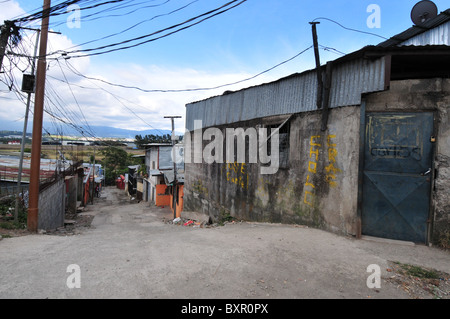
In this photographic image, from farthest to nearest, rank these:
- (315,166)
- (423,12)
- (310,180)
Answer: (423,12) → (310,180) → (315,166)

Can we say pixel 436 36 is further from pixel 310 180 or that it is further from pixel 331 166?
pixel 310 180

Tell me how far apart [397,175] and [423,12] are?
696 centimetres

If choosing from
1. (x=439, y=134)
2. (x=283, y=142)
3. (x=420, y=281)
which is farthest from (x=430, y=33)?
(x=420, y=281)

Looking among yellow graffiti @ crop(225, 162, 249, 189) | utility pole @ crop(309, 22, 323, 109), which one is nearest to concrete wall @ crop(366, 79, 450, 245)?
utility pole @ crop(309, 22, 323, 109)

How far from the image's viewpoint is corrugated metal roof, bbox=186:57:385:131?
4.86 m

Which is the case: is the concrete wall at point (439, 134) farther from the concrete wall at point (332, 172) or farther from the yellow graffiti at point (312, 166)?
the yellow graffiti at point (312, 166)

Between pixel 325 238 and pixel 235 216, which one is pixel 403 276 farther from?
pixel 235 216

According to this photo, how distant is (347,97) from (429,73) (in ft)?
4.70

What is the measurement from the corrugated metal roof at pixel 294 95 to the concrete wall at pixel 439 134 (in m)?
0.68

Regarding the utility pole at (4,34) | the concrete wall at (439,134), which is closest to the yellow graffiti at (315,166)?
the concrete wall at (439,134)

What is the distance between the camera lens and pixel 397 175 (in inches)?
190

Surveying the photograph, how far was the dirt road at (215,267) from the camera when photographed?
3.15 metres
